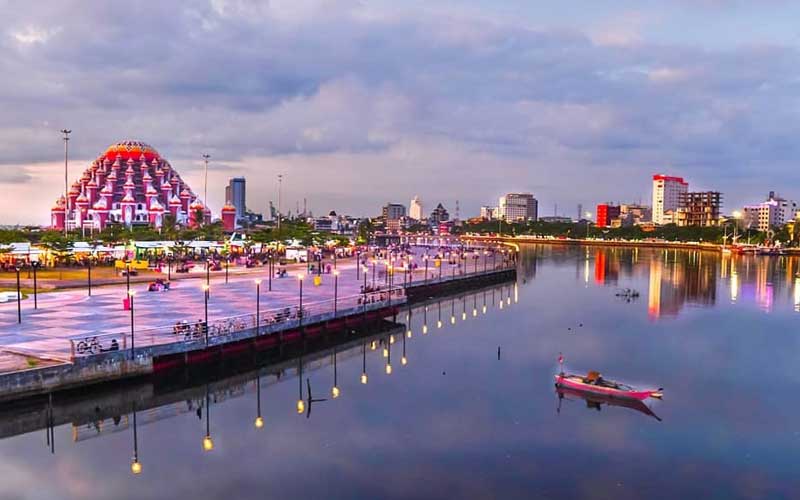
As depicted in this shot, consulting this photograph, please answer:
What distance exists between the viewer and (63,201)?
6663 inches

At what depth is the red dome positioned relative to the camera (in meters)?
185

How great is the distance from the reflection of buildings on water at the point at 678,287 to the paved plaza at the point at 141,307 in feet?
147

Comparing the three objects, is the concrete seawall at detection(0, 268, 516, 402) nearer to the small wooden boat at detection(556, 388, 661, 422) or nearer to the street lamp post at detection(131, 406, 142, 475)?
the street lamp post at detection(131, 406, 142, 475)

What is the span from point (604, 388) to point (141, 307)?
130ft

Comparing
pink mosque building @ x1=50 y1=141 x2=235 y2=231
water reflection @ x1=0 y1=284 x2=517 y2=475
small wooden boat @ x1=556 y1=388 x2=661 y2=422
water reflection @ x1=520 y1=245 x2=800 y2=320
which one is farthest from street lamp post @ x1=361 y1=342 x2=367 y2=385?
pink mosque building @ x1=50 y1=141 x2=235 y2=231

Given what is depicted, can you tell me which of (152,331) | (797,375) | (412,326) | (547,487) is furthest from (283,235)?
(547,487)

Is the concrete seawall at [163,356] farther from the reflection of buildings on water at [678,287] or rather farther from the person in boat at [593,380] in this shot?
the reflection of buildings on water at [678,287]

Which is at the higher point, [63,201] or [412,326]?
[63,201]

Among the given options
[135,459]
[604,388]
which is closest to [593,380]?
[604,388]

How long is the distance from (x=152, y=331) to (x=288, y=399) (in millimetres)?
11272

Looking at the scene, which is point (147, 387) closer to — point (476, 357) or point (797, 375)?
point (476, 357)

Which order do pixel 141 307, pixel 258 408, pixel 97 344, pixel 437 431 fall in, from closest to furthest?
pixel 437 431 → pixel 97 344 → pixel 258 408 → pixel 141 307

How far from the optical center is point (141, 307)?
56.4 metres

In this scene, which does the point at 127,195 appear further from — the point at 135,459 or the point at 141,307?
the point at 135,459
